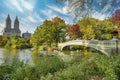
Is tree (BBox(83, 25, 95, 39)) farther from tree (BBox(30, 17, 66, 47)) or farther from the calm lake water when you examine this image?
the calm lake water

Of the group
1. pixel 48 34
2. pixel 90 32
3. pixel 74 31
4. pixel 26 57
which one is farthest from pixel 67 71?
pixel 74 31

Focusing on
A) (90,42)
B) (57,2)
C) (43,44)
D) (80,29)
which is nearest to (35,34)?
(43,44)

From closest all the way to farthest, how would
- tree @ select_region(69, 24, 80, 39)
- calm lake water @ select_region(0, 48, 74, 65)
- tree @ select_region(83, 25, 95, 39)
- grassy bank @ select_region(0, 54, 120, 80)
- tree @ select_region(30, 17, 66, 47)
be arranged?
grassy bank @ select_region(0, 54, 120, 80) → calm lake water @ select_region(0, 48, 74, 65) → tree @ select_region(83, 25, 95, 39) → tree @ select_region(30, 17, 66, 47) → tree @ select_region(69, 24, 80, 39)

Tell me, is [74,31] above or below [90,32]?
above

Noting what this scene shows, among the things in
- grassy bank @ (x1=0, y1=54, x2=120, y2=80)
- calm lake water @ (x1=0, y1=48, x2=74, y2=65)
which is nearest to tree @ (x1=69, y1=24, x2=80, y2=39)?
calm lake water @ (x1=0, y1=48, x2=74, y2=65)

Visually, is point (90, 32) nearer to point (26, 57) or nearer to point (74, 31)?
point (74, 31)

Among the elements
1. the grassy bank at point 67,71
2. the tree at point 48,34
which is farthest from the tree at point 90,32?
the grassy bank at point 67,71

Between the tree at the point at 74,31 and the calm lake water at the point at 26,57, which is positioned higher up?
the tree at the point at 74,31

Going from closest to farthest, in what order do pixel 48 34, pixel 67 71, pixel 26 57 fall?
1. pixel 67 71
2. pixel 26 57
3. pixel 48 34

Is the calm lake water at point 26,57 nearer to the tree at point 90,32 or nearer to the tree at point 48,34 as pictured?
the tree at point 90,32

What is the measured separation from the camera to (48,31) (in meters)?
50.4

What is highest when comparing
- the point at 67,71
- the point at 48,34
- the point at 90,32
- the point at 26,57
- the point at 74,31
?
the point at 74,31

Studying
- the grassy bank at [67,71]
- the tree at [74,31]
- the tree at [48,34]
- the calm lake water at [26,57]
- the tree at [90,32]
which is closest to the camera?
the grassy bank at [67,71]

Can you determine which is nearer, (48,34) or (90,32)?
(90,32)
